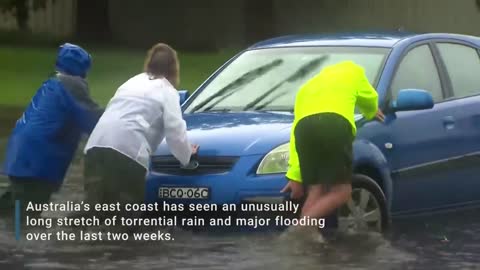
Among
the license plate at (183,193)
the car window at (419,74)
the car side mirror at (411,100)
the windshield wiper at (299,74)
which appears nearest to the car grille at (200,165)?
the license plate at (183,193)

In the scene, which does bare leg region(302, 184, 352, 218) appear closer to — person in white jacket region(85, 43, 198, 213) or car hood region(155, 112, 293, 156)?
car hood region(155, 112, 293, 156)

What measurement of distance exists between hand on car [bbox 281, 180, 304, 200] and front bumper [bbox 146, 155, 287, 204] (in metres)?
0.08

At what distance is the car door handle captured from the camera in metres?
10.8

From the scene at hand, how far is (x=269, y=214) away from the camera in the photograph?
9.46 meters

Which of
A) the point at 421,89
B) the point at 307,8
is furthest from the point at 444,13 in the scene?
the point at 421,89

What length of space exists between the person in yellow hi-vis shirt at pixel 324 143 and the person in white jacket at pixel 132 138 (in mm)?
755

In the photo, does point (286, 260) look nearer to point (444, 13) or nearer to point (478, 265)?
point (478, 265)

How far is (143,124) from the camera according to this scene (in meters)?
9.18

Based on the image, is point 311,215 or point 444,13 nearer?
point 311,215

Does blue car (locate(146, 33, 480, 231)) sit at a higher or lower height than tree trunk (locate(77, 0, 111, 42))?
higher

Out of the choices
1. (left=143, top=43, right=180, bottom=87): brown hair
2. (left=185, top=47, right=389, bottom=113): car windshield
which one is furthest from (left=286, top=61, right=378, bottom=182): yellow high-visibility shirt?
(left=185, top=47, right=389, bottom=113): car windshield

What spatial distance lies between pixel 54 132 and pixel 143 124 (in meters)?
0.62

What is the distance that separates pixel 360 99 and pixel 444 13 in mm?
32217

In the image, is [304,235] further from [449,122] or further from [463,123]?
[463,123]
